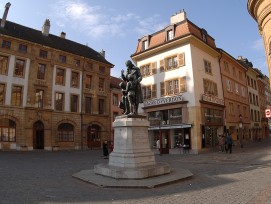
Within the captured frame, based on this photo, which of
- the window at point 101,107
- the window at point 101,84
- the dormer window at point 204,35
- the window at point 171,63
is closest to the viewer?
the window at point 171,63

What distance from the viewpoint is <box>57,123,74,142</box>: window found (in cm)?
3078

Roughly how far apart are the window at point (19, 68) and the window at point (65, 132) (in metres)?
7.53

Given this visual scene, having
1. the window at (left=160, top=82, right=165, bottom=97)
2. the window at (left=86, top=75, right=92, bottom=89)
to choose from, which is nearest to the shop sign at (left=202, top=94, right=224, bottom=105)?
the window at (left=160, top=82, right=165, bottom=97)

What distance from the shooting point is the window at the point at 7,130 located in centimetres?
2598

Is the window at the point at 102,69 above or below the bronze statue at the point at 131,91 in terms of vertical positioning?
above

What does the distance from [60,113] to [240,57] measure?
35.4m

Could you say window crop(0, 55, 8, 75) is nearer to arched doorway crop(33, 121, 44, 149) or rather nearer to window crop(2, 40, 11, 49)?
window crop(2, 40, 11, 49)

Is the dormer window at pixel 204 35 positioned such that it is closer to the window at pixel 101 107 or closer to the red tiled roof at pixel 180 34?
the red tiled roof at pixel 180 34

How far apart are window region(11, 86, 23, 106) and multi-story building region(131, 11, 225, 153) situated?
13.3 meters

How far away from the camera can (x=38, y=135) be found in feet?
95.8

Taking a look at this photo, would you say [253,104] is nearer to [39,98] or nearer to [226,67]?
[226,67]

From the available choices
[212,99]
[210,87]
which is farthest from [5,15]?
[212,99]

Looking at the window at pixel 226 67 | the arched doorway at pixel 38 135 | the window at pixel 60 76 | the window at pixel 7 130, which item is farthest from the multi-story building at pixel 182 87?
the window at pixel 7 130

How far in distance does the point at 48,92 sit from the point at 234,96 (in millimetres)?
22946
